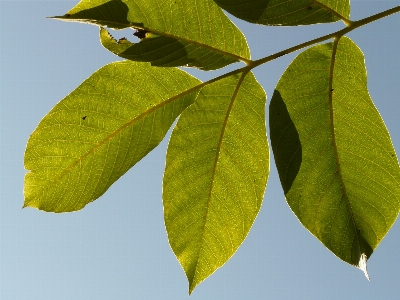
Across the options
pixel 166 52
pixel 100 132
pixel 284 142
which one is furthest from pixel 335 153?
pixel 100 132

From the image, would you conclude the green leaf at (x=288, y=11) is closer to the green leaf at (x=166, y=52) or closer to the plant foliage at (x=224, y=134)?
the plant foliage at (x=224, y=134)

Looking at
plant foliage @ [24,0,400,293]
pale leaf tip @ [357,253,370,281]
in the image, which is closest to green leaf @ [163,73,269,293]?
plant foliage @ [24,0,400,293]

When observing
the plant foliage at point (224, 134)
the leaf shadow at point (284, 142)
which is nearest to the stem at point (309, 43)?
the plant foliage at point (224, 134)

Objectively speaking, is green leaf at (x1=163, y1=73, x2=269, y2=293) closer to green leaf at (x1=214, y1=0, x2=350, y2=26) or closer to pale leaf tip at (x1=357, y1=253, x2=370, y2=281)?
A: green leaf at (x1=214, y1=0, x2=350, y2=26)

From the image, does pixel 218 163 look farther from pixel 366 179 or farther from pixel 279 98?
pixel 366 179

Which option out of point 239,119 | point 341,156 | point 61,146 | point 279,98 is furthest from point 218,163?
point 61,146
